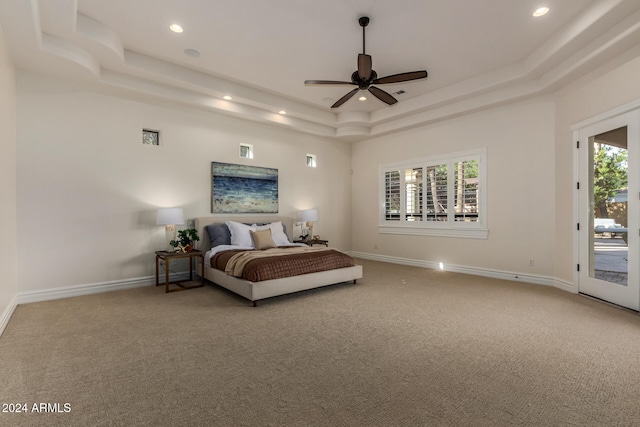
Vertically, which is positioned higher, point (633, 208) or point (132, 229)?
point (633, 208)

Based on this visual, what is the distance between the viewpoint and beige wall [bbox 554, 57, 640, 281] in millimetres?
3701

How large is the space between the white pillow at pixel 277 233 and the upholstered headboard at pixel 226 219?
310 millimetres

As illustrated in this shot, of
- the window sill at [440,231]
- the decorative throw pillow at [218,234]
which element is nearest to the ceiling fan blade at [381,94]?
the window sill at [440,231]

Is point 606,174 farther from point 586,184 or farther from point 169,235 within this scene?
point 169,235

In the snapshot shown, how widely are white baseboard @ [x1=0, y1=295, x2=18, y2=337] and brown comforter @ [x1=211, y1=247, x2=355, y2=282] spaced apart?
2.23 metres

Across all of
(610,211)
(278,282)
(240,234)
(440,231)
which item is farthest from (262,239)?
(610,211)

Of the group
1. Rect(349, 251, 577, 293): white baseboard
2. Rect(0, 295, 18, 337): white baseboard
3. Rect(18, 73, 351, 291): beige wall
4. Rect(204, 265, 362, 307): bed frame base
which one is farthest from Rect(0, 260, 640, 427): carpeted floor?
Rect(18, 73, 351, 291): beige wall

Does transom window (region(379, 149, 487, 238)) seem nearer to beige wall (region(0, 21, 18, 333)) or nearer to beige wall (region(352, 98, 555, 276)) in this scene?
beige wall (region(352, 98, 555, 276))

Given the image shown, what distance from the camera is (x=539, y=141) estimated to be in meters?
4.88

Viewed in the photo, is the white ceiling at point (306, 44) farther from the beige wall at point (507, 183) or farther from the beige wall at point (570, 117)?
the beige wall at point (507, 183)

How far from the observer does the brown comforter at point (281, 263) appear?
3912mm

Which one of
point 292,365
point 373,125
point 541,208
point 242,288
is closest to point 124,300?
point 242,288

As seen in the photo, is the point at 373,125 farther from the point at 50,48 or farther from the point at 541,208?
the point at 50,48

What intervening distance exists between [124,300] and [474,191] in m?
5.84
